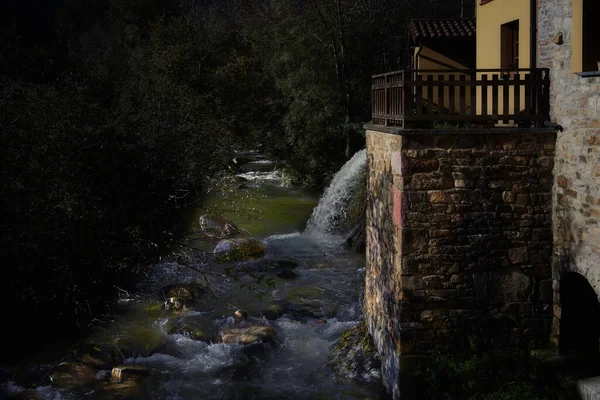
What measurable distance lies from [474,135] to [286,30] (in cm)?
1967

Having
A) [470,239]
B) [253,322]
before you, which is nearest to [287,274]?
[253,322]

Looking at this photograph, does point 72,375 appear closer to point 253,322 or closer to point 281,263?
point 253,322

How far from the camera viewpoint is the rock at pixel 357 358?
1031 centimetres

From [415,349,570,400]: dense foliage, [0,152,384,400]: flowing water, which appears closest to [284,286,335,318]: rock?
[0,152,384,400]: flowing water

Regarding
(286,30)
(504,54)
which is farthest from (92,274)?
(286,30)

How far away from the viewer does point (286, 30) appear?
27.0m

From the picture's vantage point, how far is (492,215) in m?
8.66

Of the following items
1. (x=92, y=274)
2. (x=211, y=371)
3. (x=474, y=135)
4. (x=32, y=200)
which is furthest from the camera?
(x=211, y=371)

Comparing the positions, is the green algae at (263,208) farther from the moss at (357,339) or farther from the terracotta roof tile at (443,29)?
the moss at (357,339)

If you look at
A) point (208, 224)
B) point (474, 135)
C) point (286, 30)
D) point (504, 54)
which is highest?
point (286, 30)

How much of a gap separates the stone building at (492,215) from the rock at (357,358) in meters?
1.15

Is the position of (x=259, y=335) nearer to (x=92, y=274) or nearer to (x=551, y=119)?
(x=92, y=274)

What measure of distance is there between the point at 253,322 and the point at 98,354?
3018 mm

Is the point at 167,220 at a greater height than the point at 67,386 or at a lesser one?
greater
